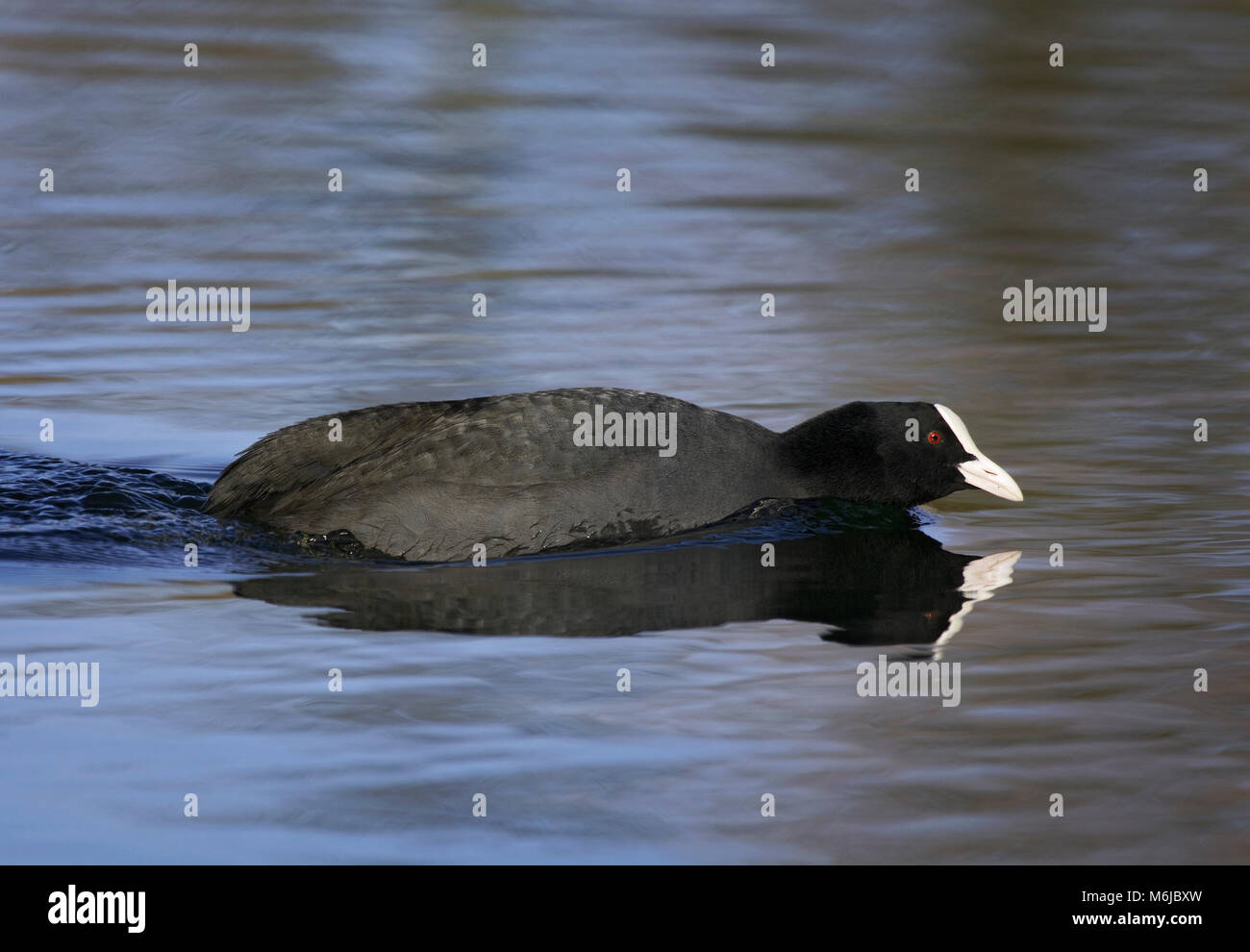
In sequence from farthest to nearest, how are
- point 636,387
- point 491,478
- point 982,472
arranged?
1. point 636,387
2. point 982,472
3. point 491,478

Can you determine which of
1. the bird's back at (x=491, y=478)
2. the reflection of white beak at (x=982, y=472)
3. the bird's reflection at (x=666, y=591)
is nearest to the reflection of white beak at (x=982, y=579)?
the bird's reflection at (x=666, y=591)

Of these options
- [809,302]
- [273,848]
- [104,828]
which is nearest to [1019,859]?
[273,848]

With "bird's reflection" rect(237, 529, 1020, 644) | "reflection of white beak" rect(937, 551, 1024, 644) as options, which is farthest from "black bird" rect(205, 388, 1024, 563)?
"reflection of white beak" rect(937, 551, 1024, 644)

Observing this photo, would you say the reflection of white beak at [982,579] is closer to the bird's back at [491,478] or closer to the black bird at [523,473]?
the black bird at [523,473]

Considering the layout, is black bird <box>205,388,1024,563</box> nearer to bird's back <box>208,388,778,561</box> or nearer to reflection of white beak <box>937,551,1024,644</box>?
bird's back <box>208,388,778,561</box>

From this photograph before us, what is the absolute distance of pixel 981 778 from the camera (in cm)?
563

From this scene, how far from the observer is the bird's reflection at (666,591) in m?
7.17

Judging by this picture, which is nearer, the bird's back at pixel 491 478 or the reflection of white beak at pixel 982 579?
the reflection of white beak at pixel 982 579

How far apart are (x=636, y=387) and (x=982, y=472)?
2.54m

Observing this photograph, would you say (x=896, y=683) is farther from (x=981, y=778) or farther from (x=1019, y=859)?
(x=1019, y=859)

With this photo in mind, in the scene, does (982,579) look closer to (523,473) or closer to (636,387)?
(523,473)

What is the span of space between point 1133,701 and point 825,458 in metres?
2.82

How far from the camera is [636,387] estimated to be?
10.7 meters

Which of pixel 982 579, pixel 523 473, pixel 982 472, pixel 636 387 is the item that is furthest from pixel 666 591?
pixel 636 387
